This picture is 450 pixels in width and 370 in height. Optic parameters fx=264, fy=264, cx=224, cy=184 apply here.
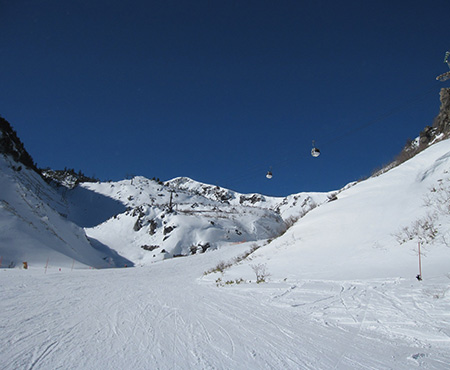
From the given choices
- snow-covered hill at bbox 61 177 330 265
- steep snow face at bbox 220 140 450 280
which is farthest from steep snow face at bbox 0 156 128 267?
steep snow face at bbox 220 140 450 280

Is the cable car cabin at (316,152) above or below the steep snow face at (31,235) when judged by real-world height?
above

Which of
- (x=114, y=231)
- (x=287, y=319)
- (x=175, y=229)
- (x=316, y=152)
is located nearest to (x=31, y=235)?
(x=175, y=229)

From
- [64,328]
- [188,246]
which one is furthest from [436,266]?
[188,246]

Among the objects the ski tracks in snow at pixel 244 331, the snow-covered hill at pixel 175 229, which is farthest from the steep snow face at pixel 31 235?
the ski tracks in snow at pixel 244 331

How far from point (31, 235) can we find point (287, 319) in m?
24.2

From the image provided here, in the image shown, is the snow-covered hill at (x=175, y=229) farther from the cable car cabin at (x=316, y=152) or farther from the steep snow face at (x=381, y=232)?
the steep snow face at (x=381, y=232)

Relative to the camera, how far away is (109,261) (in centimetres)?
3269

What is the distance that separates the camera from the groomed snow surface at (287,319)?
3.05 metres

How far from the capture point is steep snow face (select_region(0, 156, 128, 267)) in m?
19.3

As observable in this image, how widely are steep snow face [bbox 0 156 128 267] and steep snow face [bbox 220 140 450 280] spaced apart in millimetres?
16764

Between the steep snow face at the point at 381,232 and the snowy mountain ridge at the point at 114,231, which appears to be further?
the snowy mountain ridge at the point at 114,231

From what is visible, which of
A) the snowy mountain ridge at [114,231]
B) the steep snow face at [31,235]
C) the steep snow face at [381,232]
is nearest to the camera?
the steep snow face at [381,232]

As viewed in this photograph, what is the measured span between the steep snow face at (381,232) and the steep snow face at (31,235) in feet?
55.0

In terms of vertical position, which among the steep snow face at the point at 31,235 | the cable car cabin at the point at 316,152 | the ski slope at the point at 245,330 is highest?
the cable car cabin at the point at 316,152
